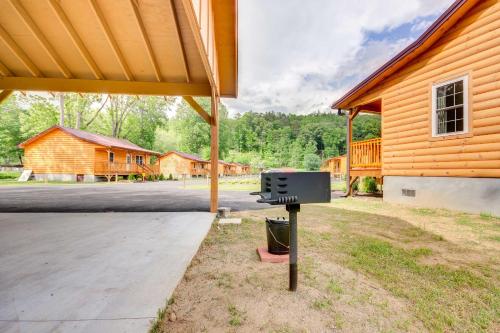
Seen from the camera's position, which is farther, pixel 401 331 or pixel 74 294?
pixel 74 294

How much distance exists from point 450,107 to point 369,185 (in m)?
5.53

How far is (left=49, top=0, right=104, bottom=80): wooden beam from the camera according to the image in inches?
187

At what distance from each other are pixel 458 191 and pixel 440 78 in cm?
346

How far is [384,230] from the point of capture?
502 cm

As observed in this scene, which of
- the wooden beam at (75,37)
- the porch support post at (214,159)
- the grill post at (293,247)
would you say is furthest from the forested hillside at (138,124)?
the grill post at (293,247)

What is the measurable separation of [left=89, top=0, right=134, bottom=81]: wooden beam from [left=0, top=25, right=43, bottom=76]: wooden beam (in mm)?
2307

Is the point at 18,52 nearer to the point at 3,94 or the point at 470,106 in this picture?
the point at 3,94

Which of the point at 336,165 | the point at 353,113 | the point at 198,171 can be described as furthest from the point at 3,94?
the point at 336,165

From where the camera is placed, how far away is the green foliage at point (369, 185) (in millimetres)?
11965

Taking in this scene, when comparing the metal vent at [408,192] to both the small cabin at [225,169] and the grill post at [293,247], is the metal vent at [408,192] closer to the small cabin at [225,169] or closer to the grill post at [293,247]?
the grill post at [293,247]

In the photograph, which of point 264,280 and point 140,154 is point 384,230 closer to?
point 264,280

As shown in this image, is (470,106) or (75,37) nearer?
(75,37)

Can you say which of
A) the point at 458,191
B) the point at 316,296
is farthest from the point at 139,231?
the point at 458,191

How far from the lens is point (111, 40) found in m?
5.41
